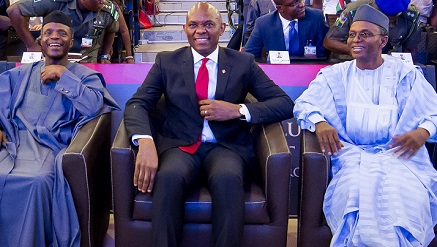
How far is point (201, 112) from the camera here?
276 centimetres

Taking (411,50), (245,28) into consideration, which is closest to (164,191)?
(411,50)

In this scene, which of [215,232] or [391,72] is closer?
[215,232]

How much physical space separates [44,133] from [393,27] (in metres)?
2.46

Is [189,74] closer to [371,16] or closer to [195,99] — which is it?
[195,99]

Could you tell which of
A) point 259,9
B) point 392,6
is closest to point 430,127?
point 392,6

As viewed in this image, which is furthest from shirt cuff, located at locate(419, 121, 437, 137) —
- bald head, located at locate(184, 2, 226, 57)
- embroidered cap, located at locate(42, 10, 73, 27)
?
embroidered cap, located at locate(42, 10, 73, 27)

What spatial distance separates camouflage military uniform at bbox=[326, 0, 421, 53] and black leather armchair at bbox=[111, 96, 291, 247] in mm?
1605

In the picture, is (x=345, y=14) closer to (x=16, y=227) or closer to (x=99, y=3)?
(x=99, y=3)

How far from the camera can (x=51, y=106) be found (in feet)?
9.69

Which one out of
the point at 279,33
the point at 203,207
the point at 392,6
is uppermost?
the point at 392,6

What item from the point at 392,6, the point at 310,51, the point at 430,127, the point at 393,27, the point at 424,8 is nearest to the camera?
the point at 430,127

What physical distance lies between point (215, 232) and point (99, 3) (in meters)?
2.37

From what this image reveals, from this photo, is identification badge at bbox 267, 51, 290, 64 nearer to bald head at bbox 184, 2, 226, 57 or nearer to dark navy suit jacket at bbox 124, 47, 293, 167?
dark navy suit jacket at bbox 124, 47, 293, 167

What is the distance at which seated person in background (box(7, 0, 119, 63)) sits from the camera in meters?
4.18
